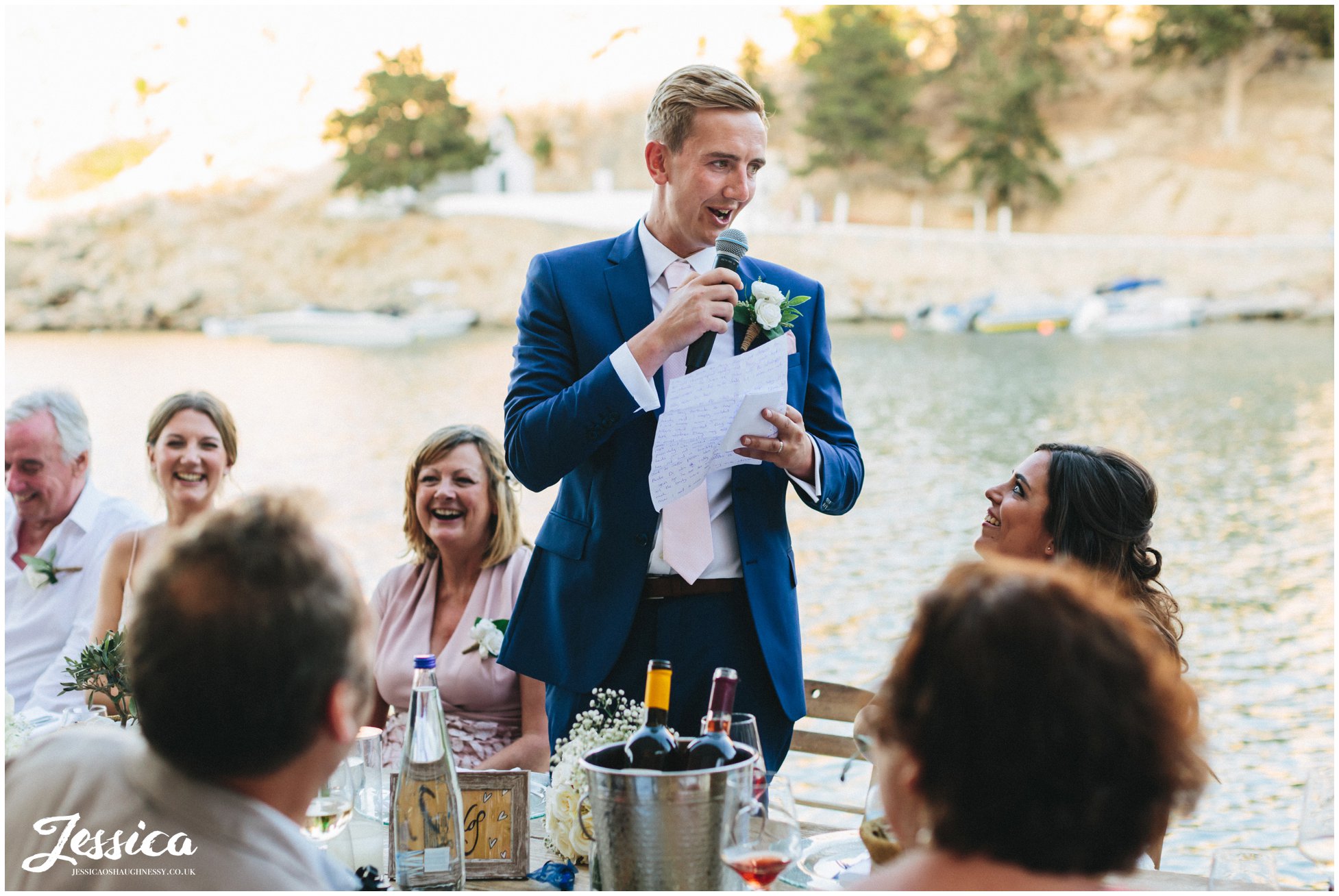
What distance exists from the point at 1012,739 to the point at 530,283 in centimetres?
153

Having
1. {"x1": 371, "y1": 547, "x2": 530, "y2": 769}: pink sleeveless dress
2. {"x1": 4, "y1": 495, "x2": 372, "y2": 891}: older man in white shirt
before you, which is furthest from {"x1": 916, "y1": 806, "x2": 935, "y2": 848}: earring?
{"x1": 371, "y1": 547, "x2": 530, "y2": 769}: pink sleeveless dress

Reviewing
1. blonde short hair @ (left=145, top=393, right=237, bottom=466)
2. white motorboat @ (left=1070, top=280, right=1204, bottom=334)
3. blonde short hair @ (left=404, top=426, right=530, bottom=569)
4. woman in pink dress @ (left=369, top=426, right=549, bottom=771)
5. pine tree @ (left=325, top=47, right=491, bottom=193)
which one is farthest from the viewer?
pine tree @ (left=325, top=47, right=491, bottom=193)

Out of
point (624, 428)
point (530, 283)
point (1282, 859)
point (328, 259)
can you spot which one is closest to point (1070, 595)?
point (624, 428)

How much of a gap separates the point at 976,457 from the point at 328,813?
2029 cm

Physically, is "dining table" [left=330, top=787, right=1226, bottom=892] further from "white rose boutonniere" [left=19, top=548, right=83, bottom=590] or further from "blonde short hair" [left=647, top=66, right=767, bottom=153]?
"white rose boutonniere" [left=19, top=548, right=83, bottom=590]

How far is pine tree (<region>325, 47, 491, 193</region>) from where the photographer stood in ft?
156

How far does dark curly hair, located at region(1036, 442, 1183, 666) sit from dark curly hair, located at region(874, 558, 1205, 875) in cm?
137

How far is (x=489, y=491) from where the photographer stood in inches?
129

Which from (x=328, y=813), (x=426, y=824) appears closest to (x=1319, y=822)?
(x=426, y=824)

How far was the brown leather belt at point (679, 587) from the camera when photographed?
217 cm

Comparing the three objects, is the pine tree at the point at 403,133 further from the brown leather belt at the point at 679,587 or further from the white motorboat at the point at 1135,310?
the brown leather belt at the point at 679,587

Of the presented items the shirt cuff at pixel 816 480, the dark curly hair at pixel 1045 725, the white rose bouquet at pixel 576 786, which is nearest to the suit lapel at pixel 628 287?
the shirt cuff at pixel 816 480

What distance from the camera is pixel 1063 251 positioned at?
40.8 metres

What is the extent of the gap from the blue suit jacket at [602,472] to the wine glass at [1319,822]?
2.78ft
